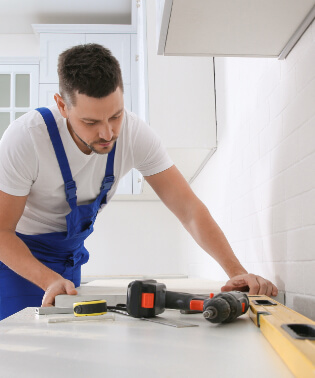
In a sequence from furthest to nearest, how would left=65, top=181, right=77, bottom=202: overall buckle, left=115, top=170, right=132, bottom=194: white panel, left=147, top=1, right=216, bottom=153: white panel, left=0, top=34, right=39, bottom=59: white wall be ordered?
left=0, top=34, right=39, bottom=59: white wall, left=115, top=170, right=132, bottom=194: white panel, left=147, top=1, right=216, bottom=153: white panel, left=65, top=181, right=77, bottom=202: overall buckle

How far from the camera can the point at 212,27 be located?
3.81ft

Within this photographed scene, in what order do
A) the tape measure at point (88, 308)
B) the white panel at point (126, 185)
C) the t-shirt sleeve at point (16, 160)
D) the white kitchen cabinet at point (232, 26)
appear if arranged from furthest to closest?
1. the white panel at point (126, 185)
2. the t-shirt sleeve at point (16, 160)
3. the white kitchen cabinet at point (232, 26)
4. the tape measure at point (88, 308)

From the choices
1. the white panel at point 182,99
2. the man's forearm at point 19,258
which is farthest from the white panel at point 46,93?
the man's forearm at point 19,258

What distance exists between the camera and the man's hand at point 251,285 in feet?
3.71

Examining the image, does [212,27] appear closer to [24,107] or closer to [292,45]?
[292,45]

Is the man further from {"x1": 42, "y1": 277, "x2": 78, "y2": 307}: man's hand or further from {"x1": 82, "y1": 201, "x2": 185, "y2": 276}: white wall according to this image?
{"x1": 82, "y1": 201, "x2": 185, "y2": 276}: white wall

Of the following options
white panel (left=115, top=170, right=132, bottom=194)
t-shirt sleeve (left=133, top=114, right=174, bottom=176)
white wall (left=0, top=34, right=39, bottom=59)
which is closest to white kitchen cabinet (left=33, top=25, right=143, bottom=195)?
white wall (left=0, top=34, right=39, bottom=59)

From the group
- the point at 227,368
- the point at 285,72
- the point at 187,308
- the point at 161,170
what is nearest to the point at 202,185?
the point at 161,170

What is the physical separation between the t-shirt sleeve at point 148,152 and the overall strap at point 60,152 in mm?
255

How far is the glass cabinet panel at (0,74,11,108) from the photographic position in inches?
161

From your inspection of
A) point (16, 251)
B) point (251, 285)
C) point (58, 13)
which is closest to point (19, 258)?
Result: point (16, 251)

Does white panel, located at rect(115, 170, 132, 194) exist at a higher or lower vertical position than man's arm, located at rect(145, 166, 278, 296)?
higher

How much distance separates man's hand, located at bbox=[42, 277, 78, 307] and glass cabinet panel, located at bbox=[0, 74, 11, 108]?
328 cm

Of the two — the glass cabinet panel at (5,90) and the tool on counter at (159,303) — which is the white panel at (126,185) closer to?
the glass cabinet panel at (5,90)
